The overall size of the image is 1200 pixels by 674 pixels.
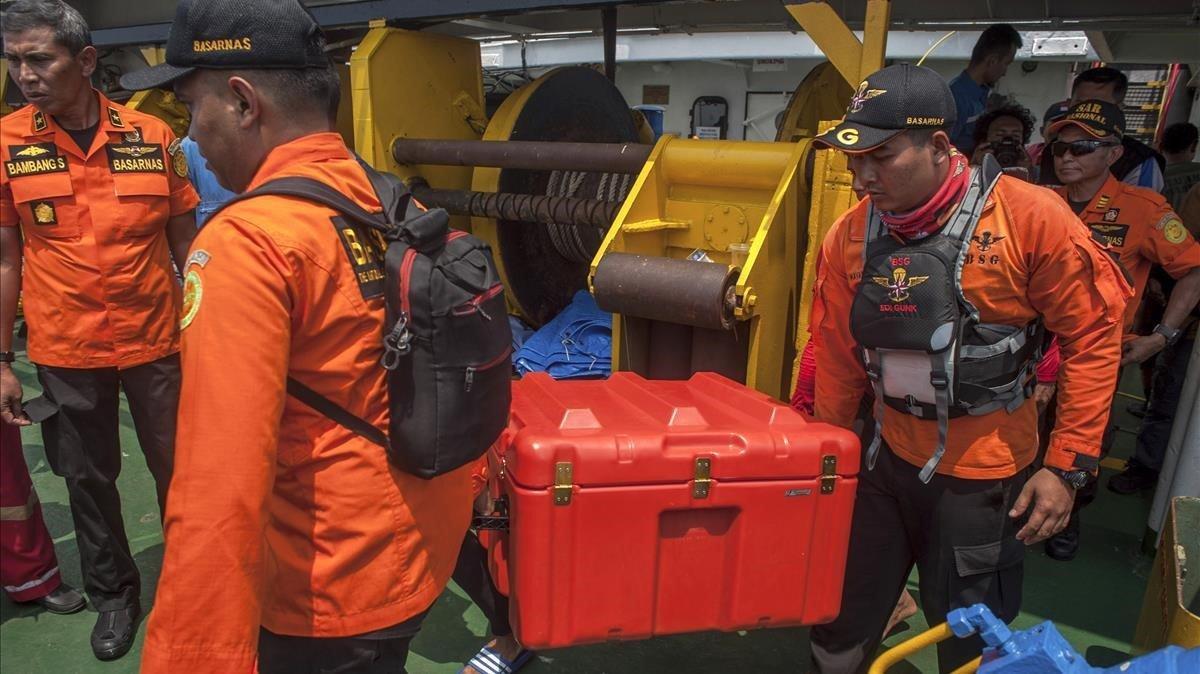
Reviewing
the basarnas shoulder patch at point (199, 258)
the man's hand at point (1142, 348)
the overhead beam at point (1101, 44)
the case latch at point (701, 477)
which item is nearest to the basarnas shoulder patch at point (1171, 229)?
the man's hand at point (1142, 348)

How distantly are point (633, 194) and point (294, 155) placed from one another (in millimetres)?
2396

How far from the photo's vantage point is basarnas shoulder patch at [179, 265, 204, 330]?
1156 millimetres

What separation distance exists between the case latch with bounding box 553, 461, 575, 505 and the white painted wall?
1448 centimetres

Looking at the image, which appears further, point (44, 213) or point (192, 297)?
point (44, 213)

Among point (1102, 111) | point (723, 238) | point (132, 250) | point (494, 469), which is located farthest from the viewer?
point (723, 238)

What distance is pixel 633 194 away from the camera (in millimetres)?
3605

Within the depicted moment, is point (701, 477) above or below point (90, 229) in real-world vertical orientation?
below

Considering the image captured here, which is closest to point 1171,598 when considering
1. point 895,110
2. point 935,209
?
point 935,209

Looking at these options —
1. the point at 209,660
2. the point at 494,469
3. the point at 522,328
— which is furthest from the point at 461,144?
the point at 209,660

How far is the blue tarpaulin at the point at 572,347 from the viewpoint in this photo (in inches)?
193

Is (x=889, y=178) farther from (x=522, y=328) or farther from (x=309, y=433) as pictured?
(x=522, y=328)

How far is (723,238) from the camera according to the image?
3.67 m

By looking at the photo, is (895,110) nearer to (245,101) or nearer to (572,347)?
(245,101)

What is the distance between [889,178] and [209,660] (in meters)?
1.67
